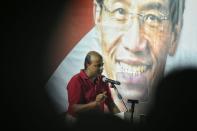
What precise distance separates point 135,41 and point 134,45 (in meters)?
0.02

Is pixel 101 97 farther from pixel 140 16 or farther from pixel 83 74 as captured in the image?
pixel 140 16

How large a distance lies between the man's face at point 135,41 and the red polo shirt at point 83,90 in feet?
0.27

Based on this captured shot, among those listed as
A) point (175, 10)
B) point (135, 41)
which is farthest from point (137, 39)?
point (175, 10)

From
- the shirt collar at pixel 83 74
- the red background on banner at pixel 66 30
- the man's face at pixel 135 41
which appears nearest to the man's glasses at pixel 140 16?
the man's face at pixel 135 41

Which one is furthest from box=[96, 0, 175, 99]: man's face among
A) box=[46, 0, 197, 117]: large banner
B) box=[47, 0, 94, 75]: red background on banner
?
box=[47, 0, 94, 75]: red background on banner

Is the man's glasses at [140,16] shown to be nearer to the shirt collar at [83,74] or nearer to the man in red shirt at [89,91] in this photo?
the man in red shirt at [89,91]

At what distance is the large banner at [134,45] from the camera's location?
2.02 m

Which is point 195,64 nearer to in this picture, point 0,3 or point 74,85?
point 74,85

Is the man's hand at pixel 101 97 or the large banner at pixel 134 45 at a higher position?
the large banner at pixel 134 45

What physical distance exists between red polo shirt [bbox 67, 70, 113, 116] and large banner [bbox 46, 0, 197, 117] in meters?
0.03

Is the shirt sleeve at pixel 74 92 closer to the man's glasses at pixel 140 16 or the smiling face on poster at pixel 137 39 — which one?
the smiling face on poster at pixel 137 39

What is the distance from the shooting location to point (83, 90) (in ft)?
6.62

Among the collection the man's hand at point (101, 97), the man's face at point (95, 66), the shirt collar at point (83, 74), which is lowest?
the man's hand at point (101, 97)

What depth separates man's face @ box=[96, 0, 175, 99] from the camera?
79.4 inches
